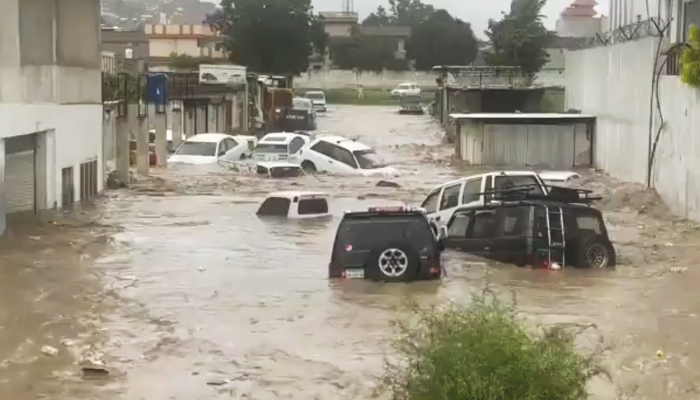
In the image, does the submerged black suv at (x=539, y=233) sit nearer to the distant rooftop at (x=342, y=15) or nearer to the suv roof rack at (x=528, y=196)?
the suv roof rack at (x=528, y=196)

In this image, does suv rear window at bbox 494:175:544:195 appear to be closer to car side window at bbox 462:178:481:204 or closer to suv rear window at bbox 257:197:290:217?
car side window at bbox 462:178:481:204

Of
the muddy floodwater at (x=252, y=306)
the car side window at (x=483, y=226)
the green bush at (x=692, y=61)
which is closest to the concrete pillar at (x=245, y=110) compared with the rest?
the muddy floodwater at (x=252, y=306)

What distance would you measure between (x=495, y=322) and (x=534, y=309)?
25.5 ft

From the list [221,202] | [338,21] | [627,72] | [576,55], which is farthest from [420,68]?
[221,202]

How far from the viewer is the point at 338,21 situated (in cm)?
15738

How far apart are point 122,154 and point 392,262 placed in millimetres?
20473

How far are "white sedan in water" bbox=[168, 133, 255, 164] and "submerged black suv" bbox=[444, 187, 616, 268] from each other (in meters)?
22.0

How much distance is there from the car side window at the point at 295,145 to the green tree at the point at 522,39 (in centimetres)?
4087

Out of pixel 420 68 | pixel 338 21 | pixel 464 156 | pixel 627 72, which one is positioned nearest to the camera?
pixel 627 72

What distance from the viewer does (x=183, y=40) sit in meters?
124

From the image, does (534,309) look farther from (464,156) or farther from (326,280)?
(464,156)

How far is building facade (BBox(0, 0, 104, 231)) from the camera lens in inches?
1041

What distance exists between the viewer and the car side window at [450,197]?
949 inches

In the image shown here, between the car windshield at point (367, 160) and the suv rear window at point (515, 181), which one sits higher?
the suv rear window at point (515, 181)
